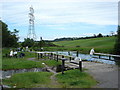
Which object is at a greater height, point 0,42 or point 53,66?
point 0,42

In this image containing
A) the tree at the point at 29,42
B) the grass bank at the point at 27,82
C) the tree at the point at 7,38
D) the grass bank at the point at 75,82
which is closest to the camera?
the grass bank at the point at 75,82

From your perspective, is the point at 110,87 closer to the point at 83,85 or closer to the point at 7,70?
the point at 83,85

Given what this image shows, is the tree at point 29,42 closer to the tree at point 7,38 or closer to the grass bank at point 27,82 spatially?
the tree at point 7,38

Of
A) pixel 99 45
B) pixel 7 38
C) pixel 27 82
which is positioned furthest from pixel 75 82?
pixel 99 45

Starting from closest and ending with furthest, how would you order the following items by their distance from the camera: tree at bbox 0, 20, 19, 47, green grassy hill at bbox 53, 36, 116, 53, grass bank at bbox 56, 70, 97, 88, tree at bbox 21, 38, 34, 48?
grass bank at bbox 56, 70, 97, 88, tree at bbox 0, 20, 19, 47, green grassy hill at bbox 53, 36, 116, 53, tree at bbox 21, 38, 34, 48

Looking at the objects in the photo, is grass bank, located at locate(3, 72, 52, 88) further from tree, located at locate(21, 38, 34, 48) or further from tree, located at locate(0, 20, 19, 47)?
tree, located at locate(21, 38, 34, 48)

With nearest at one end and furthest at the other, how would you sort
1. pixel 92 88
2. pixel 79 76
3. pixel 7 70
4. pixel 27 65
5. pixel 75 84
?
pixel 92 88 < pixel 75 84 < pixel 79 76 < pixel 7 70 < pixel 27 65

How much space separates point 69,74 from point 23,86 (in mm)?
3167

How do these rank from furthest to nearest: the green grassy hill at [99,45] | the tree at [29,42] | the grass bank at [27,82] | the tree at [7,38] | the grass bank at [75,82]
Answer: the tree at [29,42], the green grassy hill at [99,45], the tree at [7,38], the grass bank at [27,82], the grass bank at [75,82]

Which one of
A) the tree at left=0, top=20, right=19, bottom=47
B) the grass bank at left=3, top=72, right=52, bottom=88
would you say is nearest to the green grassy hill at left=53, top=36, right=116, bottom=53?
the tree at left=0, top=20, right=19, bottom=47

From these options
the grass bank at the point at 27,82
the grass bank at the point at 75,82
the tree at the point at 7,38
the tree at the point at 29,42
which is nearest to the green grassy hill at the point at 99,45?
the tree at the point at 29,42

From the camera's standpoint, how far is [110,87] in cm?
886

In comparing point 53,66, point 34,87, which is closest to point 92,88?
point 34,87

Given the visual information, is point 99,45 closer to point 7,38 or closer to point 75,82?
point 7,38
